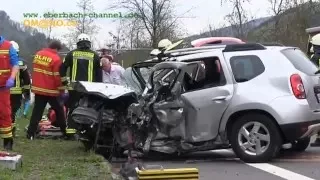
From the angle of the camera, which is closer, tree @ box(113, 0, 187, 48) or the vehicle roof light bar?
the vehicle roof light bar

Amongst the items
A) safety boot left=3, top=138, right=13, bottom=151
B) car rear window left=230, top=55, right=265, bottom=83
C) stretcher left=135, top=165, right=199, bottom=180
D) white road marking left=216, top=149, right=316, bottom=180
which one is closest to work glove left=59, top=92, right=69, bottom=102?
safety boot left=3, top=138, right=13, bottom=151

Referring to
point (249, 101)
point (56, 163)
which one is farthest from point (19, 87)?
point (249, 101)

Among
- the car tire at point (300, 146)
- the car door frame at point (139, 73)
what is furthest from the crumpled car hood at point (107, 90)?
the car tire at point (300, 146)

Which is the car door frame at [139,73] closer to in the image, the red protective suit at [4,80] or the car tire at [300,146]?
the red protective suit at [4,80]

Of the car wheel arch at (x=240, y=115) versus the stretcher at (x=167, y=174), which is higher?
the car wheel arch at (x=240, y=115)

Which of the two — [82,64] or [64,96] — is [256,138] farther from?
[64,96]

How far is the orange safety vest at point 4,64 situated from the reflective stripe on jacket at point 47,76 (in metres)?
2.32

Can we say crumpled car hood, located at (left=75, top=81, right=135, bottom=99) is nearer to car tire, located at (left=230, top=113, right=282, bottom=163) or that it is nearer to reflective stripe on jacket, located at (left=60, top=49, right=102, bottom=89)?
reflective stripe on jacket, located at (left=60, top=49, right=102, bottom=89)

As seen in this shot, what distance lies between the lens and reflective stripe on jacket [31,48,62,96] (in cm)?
1104

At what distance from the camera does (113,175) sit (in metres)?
7.14

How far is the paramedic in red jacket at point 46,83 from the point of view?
11055mm

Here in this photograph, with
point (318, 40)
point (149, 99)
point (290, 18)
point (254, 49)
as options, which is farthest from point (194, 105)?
point (290, 18)

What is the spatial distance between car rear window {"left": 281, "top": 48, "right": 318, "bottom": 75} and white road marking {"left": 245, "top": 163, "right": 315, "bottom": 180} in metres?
1.50

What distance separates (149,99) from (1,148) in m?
2.47
